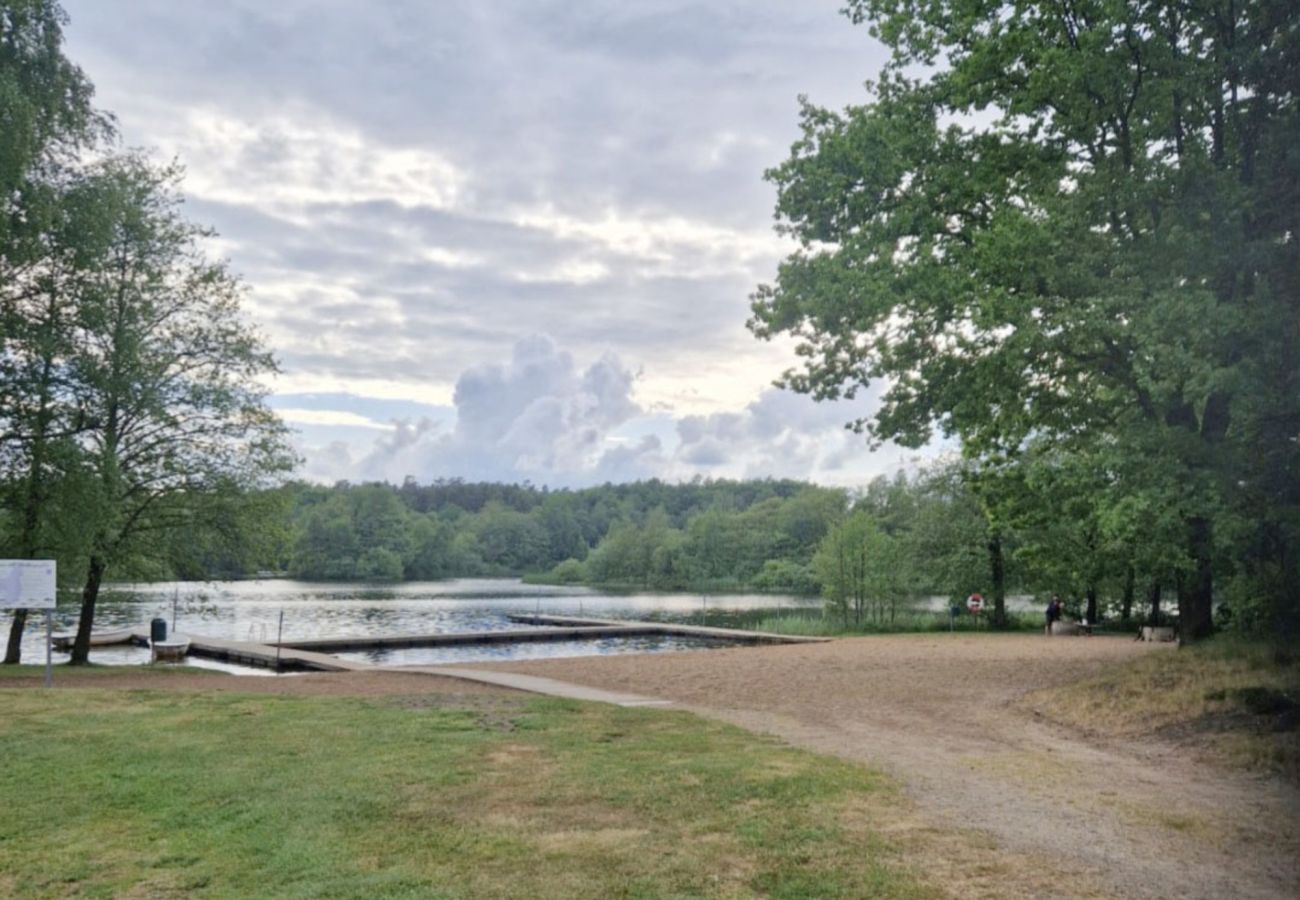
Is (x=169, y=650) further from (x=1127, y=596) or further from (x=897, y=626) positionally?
(x=1127, y=596)

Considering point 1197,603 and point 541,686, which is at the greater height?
point 1197,603

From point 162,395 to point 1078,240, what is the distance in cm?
1956

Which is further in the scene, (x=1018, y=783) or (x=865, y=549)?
(x=865, y=549)

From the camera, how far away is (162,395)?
71.1 feet

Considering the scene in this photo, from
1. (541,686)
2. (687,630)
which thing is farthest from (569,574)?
(541,686)

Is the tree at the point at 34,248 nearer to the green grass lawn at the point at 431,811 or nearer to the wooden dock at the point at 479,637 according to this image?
the green grass lawn at the point at 431,811

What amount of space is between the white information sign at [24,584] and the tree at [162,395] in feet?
19.1

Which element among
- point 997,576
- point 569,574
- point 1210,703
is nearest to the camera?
point 1210,703

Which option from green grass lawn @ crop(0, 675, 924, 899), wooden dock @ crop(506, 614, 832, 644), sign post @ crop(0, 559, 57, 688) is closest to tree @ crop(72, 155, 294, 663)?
sign post @ crop(0, 559, 57, 688)

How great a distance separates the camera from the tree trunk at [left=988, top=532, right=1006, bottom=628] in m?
36.3

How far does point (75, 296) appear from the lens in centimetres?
1914

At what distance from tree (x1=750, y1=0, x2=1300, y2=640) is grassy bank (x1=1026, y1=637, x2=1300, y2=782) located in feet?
4.81

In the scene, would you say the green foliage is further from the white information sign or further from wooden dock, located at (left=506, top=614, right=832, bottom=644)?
the white information sign

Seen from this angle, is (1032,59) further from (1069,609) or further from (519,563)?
(519,563)
